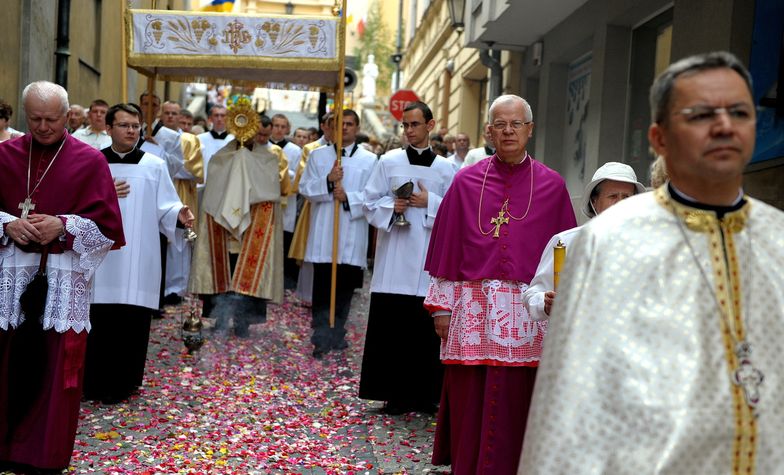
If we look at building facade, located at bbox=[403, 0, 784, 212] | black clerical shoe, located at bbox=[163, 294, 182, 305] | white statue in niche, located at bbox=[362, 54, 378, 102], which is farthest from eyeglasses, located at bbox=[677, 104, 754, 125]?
white statue in niche, located at bbox=[362, 54, 378, 102]

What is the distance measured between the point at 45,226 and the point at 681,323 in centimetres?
389

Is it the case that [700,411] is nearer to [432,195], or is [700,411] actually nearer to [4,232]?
[4,232]

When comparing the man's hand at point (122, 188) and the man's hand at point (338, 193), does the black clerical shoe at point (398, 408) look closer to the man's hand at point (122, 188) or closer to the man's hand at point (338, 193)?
the man's hand at point (122, 188)

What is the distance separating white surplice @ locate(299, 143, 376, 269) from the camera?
10.2 metres

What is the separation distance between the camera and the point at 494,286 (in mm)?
5219

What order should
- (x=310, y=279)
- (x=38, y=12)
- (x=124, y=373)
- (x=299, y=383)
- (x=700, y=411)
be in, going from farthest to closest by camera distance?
(x=38, y=12)
(x=310, y=279)
(x=299, y=383)
(x=124, y=373)
(x=700, y=411)

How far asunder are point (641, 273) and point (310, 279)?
8928 millimetres

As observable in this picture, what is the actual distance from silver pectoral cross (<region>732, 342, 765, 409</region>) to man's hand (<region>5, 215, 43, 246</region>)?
4.01 metres

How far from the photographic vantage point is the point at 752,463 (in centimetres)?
268

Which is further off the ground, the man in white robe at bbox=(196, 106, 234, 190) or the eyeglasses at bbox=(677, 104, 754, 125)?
the man in white robe at bbox=(196, 106, 234, 190)

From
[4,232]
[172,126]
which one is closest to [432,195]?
[4,232]

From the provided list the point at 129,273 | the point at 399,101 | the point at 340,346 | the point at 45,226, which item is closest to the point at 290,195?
the point at 340,346

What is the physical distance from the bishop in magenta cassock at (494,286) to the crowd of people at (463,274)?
0.01m

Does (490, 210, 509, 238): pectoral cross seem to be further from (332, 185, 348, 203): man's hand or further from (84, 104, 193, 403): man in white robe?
(332, 185, 348, 203): man's hand
